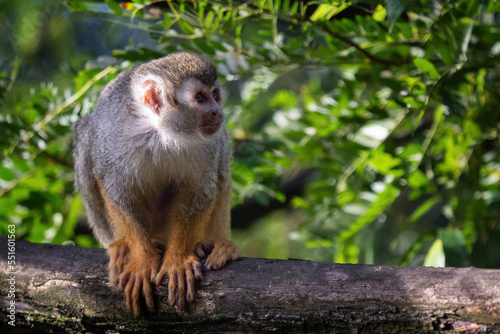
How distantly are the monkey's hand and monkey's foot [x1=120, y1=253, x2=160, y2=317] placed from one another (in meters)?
0.27

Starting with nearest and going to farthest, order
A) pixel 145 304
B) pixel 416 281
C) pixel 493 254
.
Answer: pixel 416 281 < pixel 145 304 < pixel 493 254

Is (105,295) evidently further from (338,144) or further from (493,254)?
(493,254)

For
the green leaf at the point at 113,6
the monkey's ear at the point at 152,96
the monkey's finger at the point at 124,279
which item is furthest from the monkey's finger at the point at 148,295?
the green leaf at the point at 113,6

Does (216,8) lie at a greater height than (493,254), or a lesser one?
greater

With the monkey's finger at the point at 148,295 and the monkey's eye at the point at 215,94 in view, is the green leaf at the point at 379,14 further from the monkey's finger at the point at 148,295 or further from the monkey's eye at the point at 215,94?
the monkey's finger at the point at 148,295

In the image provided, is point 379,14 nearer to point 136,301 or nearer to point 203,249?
point 203,249

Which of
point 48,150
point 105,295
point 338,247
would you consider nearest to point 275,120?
point 338,247

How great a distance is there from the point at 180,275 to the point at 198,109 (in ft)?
3.20

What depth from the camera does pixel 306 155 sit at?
3.74 meters

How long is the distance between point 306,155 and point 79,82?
1.69 meters

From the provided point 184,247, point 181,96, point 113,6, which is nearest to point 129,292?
point 184,247

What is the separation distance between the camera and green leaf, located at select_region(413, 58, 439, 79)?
2861mm

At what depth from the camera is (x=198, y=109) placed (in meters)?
3.01

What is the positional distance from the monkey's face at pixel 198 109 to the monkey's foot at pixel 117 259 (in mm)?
745
